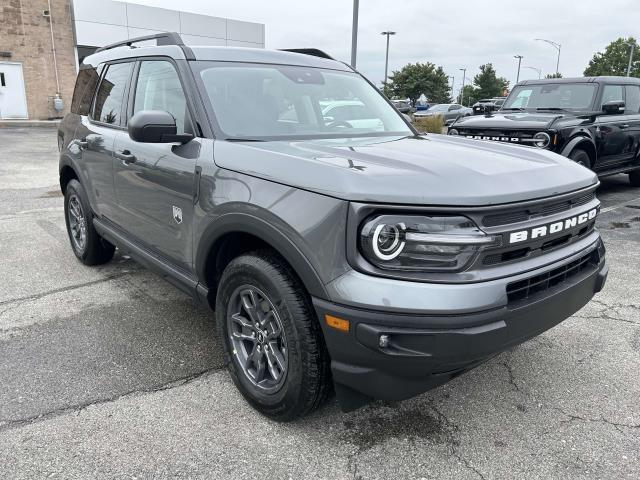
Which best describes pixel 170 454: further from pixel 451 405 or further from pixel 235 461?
pixel 451 405

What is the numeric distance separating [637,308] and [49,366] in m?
4.22

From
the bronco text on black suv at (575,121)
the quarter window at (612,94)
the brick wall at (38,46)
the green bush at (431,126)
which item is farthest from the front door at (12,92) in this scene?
the quarter window at (612,94)

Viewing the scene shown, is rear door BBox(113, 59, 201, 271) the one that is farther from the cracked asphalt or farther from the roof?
the roof

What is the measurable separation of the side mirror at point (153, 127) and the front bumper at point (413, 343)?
4.46 ft

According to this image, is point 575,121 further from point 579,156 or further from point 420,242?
point 420,242

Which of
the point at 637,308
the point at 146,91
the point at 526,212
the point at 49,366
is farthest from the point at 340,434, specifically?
the point at 637,308

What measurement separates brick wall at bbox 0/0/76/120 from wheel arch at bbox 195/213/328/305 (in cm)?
2407

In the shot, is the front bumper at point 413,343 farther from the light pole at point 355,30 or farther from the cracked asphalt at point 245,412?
the light pole at point 355,30

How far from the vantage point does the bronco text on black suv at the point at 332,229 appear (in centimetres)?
203

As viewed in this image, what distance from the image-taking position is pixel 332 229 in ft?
6.83

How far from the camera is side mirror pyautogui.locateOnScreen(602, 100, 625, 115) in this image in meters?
7.82

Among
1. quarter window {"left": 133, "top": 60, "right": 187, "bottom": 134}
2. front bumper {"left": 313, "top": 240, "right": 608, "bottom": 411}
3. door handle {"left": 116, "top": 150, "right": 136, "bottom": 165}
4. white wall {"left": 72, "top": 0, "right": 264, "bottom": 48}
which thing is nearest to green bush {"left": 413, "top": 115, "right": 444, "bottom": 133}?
white wall {"left": 72, "top": 0, "right": 264, "bottom": 48}

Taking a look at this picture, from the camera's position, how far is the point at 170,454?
7.80 ft

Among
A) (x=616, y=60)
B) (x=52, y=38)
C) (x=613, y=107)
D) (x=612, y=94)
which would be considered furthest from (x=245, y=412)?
(x=616, y=60)
